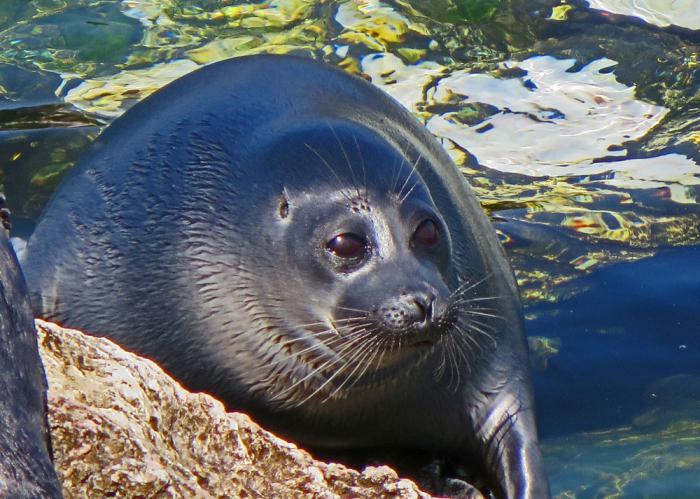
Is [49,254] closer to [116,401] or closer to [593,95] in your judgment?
[116,401]

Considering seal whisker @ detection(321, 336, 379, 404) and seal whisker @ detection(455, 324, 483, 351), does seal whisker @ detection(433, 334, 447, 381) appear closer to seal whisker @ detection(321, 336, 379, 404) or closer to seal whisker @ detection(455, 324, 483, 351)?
seal whisker @ detection(455, 324, 483, 351)

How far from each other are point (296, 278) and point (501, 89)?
167 inches

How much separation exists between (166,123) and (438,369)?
1739 millimetres

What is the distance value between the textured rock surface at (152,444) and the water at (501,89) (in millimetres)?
4731

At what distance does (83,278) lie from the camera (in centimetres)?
446

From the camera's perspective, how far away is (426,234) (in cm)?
421

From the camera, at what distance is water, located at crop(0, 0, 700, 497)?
24.3ft

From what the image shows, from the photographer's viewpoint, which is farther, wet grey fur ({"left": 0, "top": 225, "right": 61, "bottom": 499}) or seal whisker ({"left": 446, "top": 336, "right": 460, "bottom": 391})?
seal whisker ({"left": 446, "top": 336, "right": 460, "bottom": 391})

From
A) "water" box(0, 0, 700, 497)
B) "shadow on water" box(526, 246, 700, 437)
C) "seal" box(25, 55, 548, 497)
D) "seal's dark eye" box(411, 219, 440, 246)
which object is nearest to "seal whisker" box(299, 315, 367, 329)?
"seal" box(25, 55, 548, 497)

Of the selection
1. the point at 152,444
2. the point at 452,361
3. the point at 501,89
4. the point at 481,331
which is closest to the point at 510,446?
the point at 452,361

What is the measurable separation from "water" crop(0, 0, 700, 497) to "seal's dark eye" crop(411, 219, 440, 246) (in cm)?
349

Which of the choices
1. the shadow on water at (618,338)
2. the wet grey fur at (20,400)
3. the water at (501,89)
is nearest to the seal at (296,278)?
the wet grey fur at (20,400)

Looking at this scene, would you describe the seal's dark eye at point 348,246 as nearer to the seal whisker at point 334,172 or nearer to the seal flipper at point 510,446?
the seal whisker at point 334,172

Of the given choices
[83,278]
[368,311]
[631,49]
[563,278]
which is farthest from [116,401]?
[563,278]
